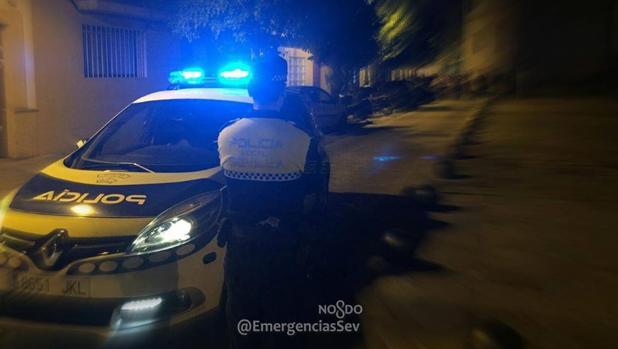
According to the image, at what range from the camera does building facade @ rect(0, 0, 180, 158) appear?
1038 centimetres

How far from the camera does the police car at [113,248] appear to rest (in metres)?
3.40

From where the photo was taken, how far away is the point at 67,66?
37.4 ft

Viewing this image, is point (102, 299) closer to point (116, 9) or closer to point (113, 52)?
point (116, 9)

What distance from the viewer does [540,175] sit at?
5047 millimetres

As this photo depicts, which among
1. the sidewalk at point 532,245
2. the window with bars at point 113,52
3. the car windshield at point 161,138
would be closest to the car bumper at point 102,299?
the car windshield at point 161,138

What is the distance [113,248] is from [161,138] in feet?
6.07

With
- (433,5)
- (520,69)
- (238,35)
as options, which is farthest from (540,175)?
(238,35)

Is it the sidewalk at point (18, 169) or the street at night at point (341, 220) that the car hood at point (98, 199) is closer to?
the street at night at point (341, 220)

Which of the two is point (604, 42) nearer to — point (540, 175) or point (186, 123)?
point (540, 175)

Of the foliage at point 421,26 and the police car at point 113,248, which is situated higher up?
the foliage at point 421,26

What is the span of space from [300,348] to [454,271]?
1.34 metres

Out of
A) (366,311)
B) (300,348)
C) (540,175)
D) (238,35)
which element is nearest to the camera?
(300,348)

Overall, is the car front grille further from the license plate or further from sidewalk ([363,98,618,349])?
sidewalk ([363,98,618,349])

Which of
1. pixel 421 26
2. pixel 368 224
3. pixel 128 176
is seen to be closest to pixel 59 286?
pixel 128 176
